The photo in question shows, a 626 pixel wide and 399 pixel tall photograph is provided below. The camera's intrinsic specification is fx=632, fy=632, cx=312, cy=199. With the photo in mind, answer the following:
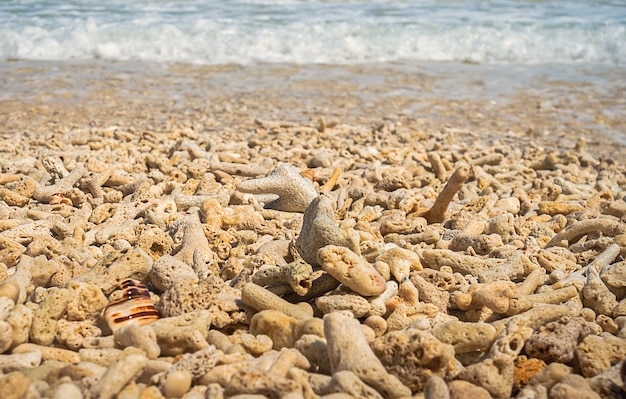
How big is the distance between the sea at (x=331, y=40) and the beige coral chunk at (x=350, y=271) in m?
9.01

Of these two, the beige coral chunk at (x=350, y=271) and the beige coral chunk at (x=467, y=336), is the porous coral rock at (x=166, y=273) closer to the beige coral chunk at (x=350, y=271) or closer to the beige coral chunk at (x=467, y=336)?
the beige coral chunk at (x=350, y=271)

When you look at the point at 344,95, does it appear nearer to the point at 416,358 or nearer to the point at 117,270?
the point at 117,270

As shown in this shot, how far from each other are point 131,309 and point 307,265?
0.82m

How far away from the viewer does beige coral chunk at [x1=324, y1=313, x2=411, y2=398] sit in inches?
91.6

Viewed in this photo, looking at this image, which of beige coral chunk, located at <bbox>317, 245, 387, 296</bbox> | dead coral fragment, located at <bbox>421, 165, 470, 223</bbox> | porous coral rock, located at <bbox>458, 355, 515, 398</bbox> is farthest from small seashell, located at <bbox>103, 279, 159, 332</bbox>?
dead coral fragment, located at <bbox>421, 165, 470, 223</bbox>

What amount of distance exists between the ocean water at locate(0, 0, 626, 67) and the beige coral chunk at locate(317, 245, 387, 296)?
11688 mm

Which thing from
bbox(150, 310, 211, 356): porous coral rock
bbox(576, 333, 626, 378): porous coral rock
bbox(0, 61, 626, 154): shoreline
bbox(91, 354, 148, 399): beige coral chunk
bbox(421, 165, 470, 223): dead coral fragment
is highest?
bbox(91, 354, 148, 399): beige coral chunk

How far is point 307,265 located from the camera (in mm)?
3000

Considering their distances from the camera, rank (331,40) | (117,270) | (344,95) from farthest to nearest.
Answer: (331,40) < (344,95) < (117,270)

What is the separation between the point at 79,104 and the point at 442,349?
28.1 feet

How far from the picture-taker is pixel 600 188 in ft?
19.4

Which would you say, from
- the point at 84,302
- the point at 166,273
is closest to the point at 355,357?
the point at 166,273

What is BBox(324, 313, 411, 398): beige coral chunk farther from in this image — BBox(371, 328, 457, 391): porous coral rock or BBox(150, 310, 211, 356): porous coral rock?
BBox(150, 310, 211, 356): porous coral rock

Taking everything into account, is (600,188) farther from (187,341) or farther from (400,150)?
(187,341)
